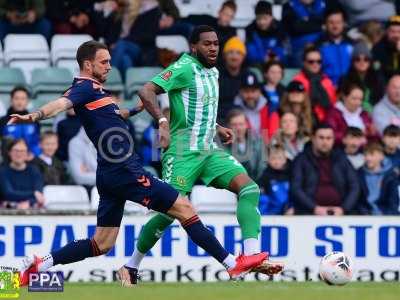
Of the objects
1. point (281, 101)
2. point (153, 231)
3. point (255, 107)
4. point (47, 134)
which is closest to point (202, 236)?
point (153, 231)

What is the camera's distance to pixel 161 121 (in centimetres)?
1211

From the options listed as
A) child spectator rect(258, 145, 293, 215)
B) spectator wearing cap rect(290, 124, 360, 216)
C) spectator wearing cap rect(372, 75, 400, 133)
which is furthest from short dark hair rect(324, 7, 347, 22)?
child spectator rect(258, 145, 293, 215)

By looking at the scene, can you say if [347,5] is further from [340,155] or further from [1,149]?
[1,149]

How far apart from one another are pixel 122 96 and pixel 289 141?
2.42 meters

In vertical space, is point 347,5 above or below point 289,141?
above

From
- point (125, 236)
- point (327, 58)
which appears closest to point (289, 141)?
point (327, 58)

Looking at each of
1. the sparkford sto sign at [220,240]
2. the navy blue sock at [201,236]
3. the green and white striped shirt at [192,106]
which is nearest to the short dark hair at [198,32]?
the green and white striped shirt at [192,106]

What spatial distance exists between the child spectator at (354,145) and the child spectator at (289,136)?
0.49m

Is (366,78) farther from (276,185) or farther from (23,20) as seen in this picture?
(23,20)

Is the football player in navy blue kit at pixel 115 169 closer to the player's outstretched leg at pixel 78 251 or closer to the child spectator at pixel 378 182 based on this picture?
the player's outstretched leg at pixel 78 251

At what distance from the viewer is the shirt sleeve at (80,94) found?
456 inches

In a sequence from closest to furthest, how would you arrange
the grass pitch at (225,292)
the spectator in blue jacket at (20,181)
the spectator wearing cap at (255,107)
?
the grass pitch at (225,292) → the spectator in blue jacket at (20,181) → the spectator wearing cap at (255,107)

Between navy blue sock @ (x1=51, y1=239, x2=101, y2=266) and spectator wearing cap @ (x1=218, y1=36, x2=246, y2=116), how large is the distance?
19.1ft

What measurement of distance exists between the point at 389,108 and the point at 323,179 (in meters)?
2.35
